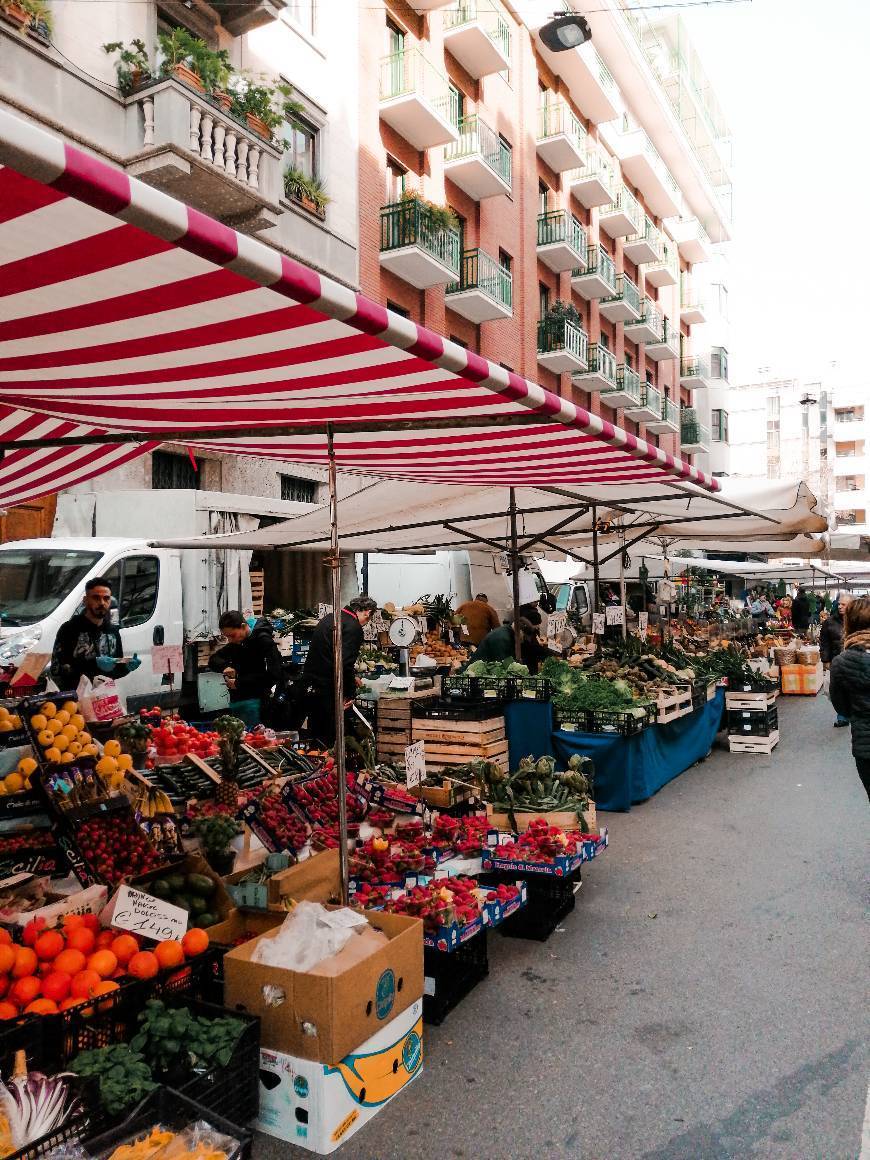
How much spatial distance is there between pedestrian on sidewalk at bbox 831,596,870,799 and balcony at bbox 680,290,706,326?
3611 cm

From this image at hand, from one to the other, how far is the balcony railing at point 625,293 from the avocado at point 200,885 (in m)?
28.2

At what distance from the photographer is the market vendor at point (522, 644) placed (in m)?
9.34

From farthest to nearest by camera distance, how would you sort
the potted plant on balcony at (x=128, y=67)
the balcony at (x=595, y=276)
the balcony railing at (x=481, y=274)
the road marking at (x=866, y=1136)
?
the balcony at (x=595, y=276)
the balcony railing at (x=481, y=274)
the potted plant on balcony at (x=128, y=67)
the road marking at (x=866, y=1136)

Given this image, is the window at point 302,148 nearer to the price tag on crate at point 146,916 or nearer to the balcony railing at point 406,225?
the balcony railing at point 406,225

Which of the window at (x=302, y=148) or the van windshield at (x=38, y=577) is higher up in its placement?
the window at (x=302, y=148)

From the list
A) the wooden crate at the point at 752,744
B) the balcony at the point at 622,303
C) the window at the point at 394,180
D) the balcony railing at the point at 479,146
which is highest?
the balcony railing at the point at 479,146

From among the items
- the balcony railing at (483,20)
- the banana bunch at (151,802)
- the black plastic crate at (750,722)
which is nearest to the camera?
the banana bunch at (151,802)

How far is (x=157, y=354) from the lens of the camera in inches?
106

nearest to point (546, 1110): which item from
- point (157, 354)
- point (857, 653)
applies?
point (157, 354)

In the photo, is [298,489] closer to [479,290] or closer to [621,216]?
[479,290]

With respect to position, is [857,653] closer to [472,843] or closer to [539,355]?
[472,843]

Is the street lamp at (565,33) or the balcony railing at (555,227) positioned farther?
the balcony railing at (555,227)

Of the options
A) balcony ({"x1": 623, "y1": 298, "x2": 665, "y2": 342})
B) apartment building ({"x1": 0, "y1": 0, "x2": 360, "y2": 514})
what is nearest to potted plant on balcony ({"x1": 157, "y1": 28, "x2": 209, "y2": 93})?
apartment building ({"x1": 0, "y1": 0, "x2": 360, "y2": 514})

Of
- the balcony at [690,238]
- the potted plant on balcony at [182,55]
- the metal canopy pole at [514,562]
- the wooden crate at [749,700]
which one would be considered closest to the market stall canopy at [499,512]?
the metal canopy pole at [514,562]
